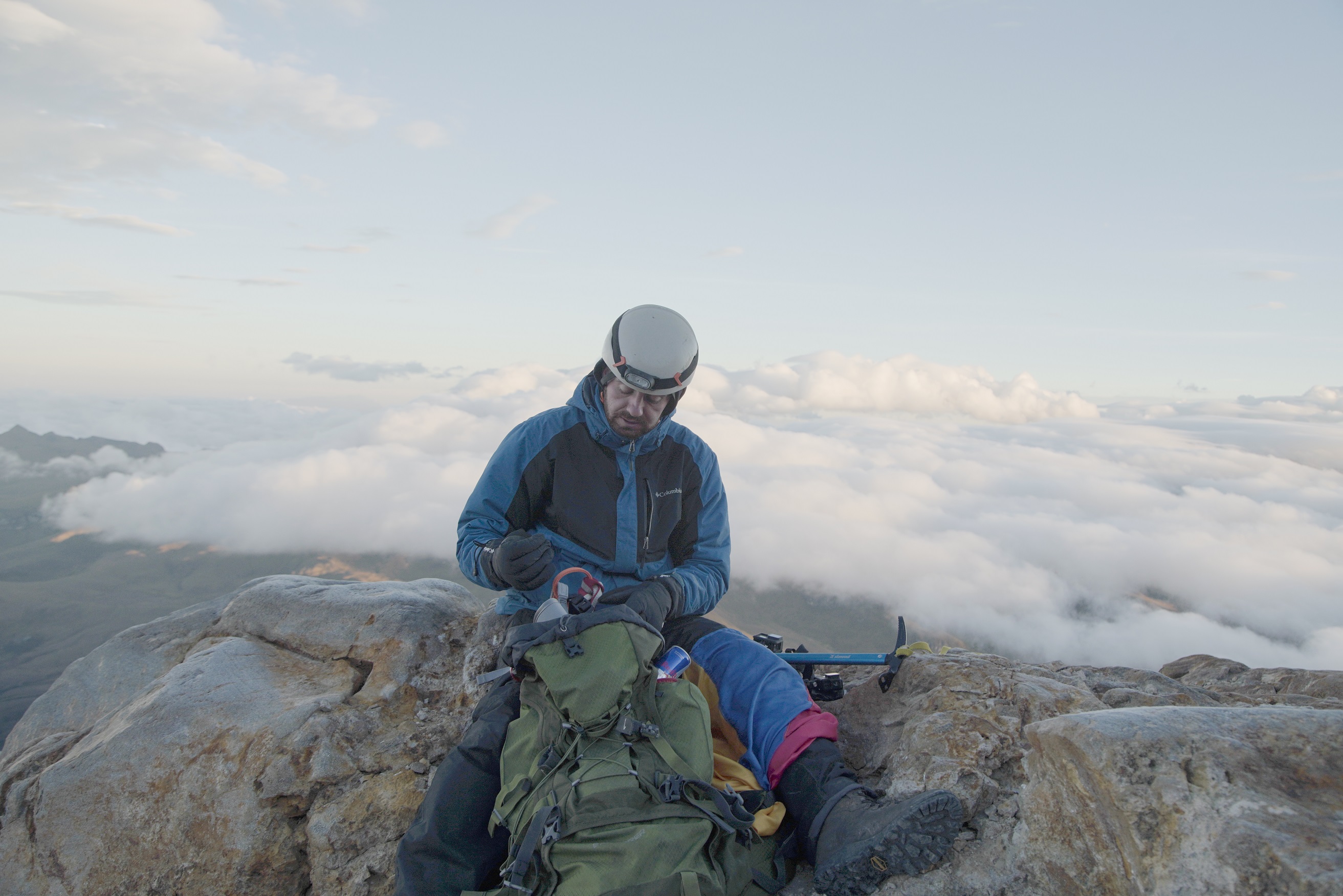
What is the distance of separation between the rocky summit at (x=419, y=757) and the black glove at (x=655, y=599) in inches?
74.2

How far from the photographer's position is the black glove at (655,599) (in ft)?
17.7

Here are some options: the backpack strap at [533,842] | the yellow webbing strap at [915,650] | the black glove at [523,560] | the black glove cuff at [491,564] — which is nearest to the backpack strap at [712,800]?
the backpack strap at [533,842]

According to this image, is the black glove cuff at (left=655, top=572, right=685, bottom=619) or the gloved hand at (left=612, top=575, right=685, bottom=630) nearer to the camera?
the gloved hand at (left=612, top=575, right=685, bottom=630)

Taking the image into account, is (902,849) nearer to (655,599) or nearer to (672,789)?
(672,789)

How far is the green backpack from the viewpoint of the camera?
3.78 meters

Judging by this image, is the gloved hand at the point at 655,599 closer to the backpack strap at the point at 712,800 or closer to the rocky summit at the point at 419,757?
the backpack strap at the point at 712,800

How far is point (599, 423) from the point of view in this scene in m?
6.32

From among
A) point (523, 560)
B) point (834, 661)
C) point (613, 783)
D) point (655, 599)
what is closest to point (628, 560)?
point (655, 599)

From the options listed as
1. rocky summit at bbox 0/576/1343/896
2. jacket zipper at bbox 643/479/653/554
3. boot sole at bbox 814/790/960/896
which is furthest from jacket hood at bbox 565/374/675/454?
boot sole at bbox 814/790/960/896

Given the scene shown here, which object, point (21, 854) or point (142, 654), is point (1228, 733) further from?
point (142, 654)

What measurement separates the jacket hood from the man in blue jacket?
0.05 feet

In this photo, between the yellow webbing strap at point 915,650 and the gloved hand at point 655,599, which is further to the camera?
the yellow webbing strap at point 915,650

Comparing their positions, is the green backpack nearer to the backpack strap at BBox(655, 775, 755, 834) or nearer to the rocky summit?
the backpack strap at BBox(655, 775, 755, 834)

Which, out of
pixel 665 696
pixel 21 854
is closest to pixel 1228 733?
pixel 665 696
